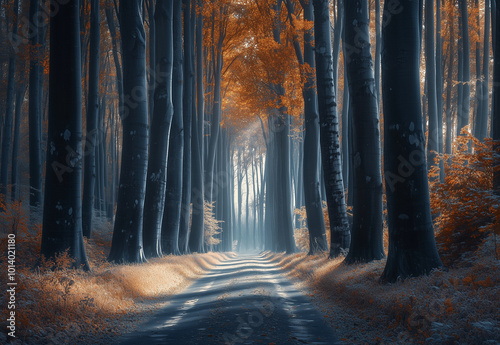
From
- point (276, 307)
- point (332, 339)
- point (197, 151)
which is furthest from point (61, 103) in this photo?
point (197, 151)

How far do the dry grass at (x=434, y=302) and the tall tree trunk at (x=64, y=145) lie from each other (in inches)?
212

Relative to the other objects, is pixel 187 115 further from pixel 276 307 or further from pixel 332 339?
pixel 332 339

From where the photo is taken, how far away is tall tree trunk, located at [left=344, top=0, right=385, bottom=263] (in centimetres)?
1084

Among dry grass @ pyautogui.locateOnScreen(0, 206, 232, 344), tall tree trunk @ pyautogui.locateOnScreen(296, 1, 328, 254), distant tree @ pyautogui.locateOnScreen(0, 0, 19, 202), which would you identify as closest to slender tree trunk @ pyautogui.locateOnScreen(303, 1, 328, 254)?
tall tree trunk @ pyautogui.locateOnScreen(296, 1, 328, 254)

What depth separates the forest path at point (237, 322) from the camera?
17.7 ft

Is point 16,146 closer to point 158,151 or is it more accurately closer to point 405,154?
point 158,151

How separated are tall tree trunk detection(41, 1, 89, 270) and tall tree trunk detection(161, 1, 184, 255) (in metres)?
8.47

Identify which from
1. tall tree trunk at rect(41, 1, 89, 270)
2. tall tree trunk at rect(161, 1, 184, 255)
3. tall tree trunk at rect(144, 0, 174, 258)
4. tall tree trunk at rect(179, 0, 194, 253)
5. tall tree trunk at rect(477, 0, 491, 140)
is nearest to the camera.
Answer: tall tree trunk at rect(41, 1, 89, 270)

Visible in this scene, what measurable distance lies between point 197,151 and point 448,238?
1577cm

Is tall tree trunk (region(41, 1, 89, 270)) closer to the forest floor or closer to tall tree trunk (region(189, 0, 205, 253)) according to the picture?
the forest floor

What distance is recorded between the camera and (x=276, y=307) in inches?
299

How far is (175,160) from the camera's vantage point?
17.7m

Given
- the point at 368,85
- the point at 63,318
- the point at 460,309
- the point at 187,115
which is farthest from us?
the point at 187,115

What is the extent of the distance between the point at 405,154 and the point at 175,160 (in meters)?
11.5
